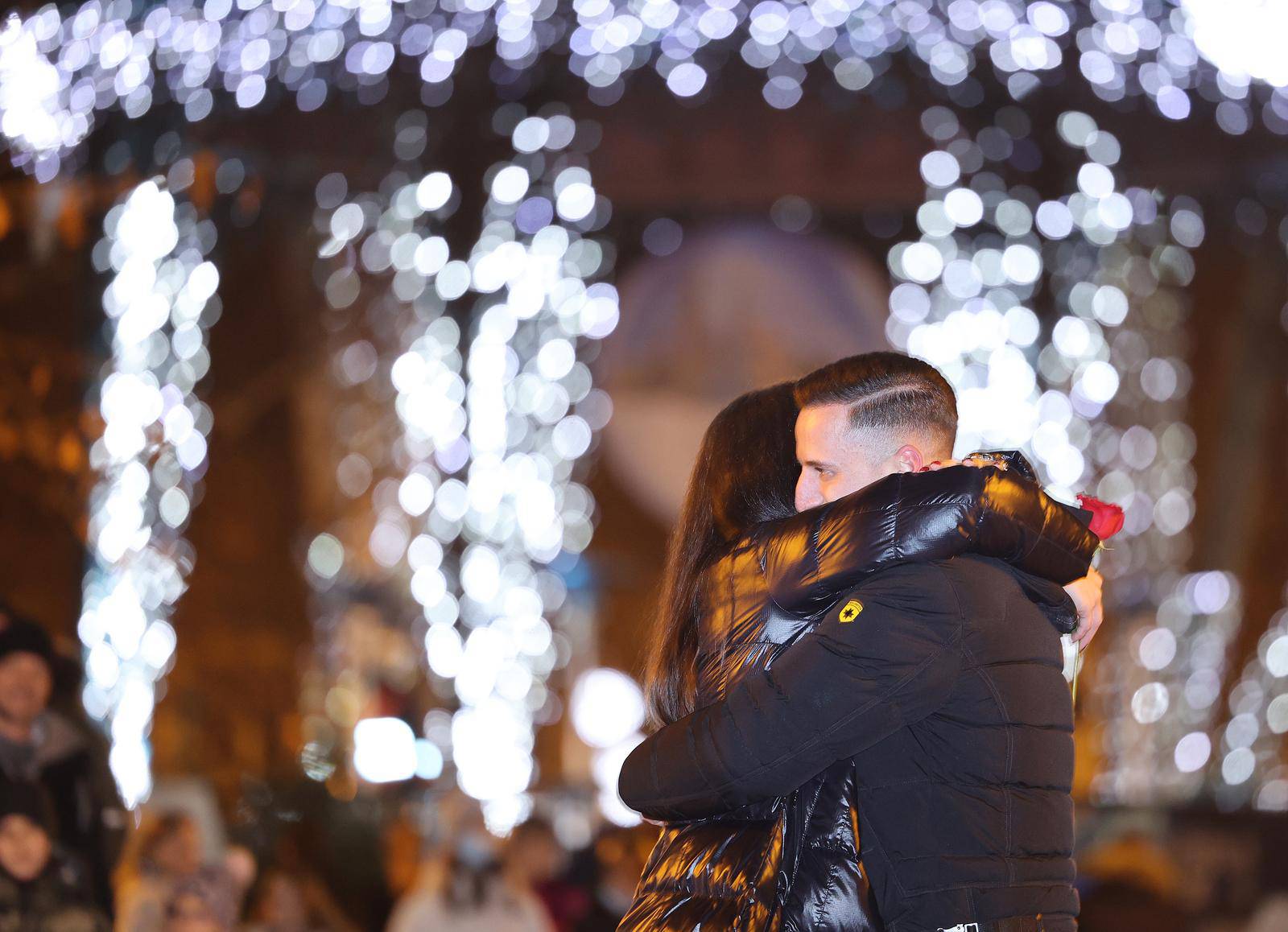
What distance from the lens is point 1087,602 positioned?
74.5 inches

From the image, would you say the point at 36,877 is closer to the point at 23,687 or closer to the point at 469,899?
the point at 23,687

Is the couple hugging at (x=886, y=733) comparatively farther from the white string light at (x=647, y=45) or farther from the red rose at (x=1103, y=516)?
the white string light at (x=647, y=45)

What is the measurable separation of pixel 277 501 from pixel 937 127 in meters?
4.67

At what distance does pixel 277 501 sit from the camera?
10219 mm

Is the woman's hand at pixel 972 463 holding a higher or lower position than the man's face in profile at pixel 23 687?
higher

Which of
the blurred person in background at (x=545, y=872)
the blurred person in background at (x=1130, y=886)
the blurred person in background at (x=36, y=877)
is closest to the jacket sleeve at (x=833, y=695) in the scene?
the blurred person in background at (x=36, y=877)


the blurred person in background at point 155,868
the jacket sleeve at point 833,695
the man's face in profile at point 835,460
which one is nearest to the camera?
the jacket sleeve at point 833,695

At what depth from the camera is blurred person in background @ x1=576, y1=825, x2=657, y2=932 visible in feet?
18.5

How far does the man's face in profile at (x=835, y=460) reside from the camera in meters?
1.75

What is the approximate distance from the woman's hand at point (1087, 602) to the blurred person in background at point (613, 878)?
12.6 feet

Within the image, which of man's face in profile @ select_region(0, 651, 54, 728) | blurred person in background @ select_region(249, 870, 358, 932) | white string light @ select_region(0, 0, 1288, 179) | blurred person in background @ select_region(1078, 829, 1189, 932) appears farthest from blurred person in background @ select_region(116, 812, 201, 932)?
blurred person in background @ select_region(1078, 829, 1189, 932)

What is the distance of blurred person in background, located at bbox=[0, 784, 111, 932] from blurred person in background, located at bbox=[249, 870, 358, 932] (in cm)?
194

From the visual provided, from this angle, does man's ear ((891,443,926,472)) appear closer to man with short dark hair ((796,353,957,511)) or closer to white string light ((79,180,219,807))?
man with short dark hair ((796,353,957,511))

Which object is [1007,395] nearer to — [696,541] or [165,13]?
[165,13]
